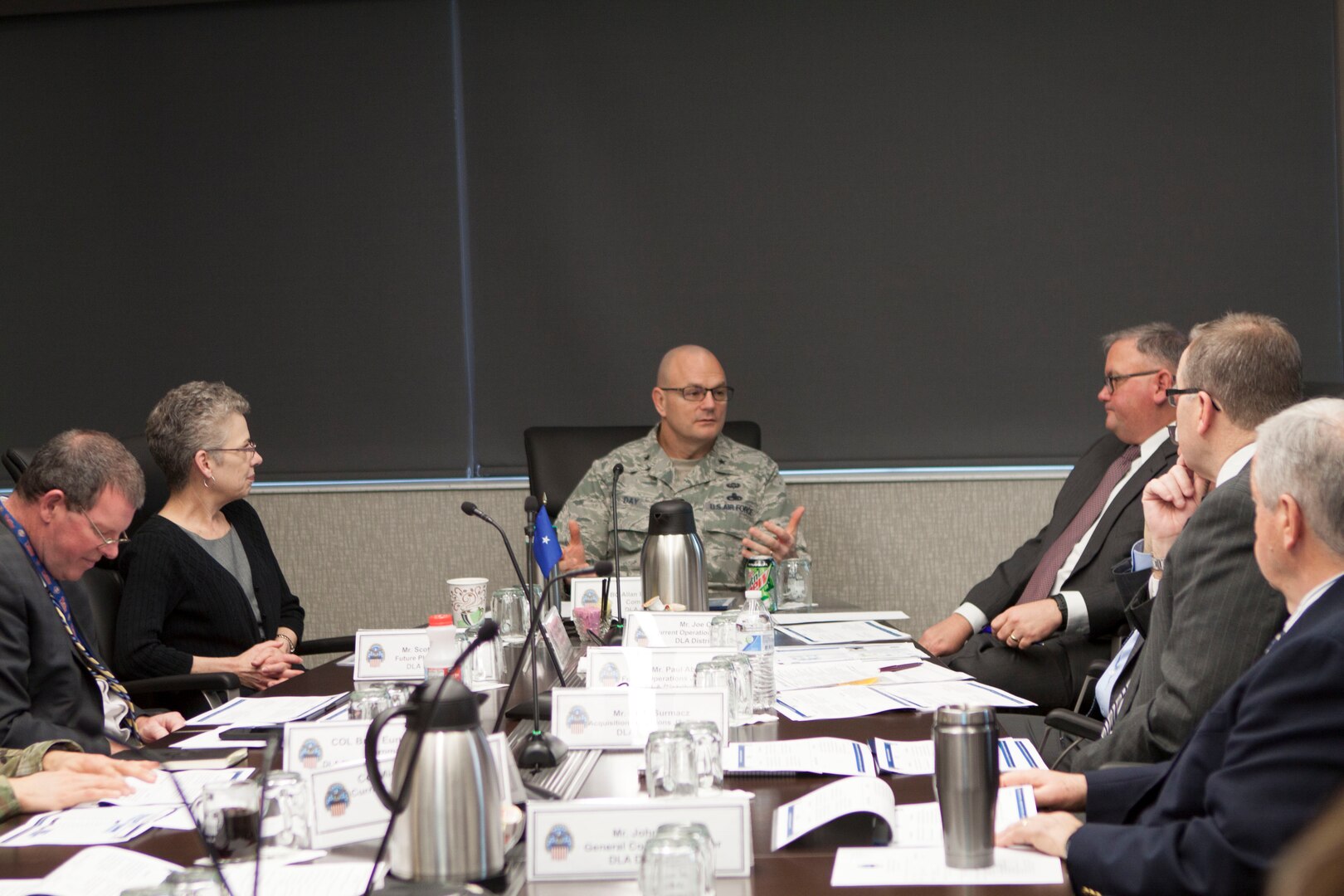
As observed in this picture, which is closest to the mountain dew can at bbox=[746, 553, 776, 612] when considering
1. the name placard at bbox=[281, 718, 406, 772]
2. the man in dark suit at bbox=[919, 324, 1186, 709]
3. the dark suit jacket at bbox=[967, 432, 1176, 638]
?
the man in dark suit at bbox=[919, 324, 1186, 709]

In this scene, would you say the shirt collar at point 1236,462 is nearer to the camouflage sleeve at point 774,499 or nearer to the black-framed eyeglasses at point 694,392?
the camouflage sleeve at point 774,499

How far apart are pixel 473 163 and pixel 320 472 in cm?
122

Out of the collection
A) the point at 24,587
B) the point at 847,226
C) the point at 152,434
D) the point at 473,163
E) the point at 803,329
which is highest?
the point at 473,163

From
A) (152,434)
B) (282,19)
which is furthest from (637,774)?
(282,19)

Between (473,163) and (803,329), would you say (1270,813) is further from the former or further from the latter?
(473,163)

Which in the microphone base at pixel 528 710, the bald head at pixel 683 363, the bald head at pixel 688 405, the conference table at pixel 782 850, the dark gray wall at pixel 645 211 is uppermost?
the dark gray wall at pixel 645 211

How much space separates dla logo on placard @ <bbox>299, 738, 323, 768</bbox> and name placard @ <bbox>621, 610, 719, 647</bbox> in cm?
81

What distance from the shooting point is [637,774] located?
1.69 metres

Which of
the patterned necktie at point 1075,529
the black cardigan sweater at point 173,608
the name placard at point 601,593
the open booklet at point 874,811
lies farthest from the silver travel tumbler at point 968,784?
the patterned necktie at point 1075,529

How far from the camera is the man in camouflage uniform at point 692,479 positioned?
3879 mm

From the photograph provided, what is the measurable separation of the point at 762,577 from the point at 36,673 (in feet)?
5.16

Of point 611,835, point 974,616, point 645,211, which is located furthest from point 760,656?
point 645,211

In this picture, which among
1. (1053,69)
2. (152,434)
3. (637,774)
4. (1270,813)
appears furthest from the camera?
(1053,69)

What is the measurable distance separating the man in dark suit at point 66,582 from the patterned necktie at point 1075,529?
7.29 ft
